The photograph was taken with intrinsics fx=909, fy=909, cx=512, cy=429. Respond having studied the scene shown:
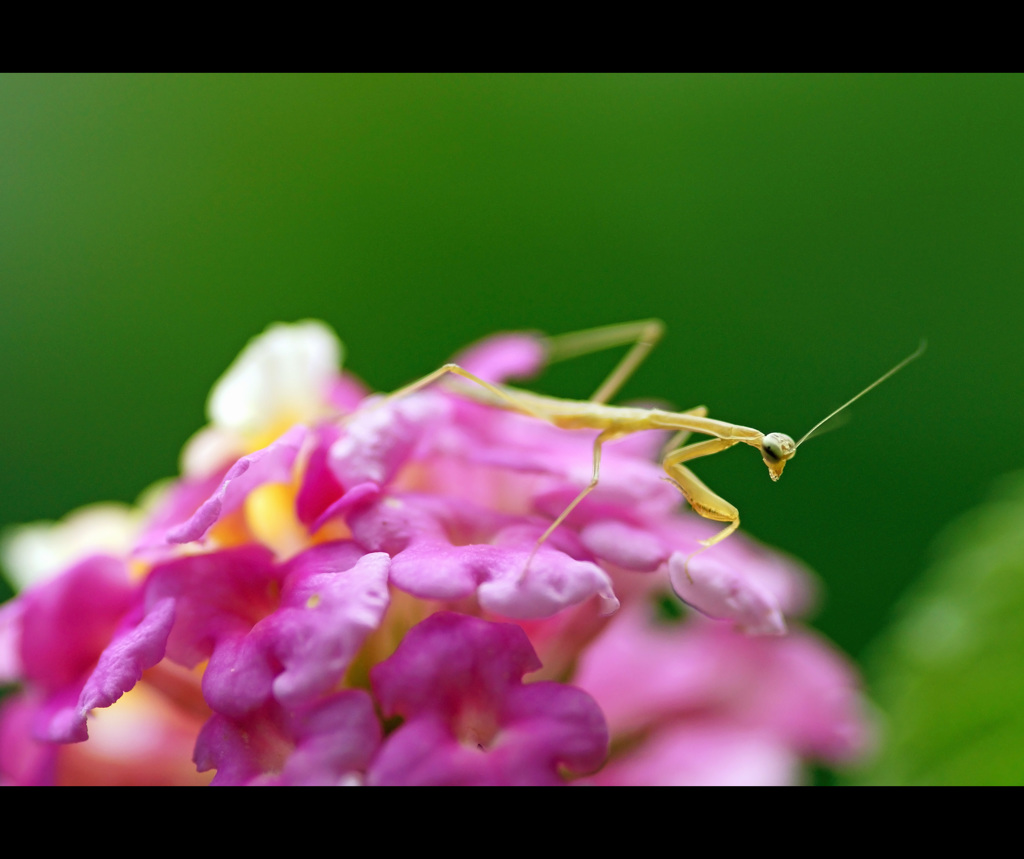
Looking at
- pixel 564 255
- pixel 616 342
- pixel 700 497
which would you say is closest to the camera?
pixel 700 497

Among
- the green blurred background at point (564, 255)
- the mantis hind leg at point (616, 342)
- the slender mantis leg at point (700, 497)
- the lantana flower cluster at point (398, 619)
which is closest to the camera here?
the lantana flower cluster at point (398, 619)

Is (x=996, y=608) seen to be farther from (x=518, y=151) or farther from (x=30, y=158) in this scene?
(x=30, y=158)

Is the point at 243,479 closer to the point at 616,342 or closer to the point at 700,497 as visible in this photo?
the point at 700,497

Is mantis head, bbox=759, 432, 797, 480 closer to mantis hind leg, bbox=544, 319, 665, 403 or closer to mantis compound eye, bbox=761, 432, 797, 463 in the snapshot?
mantis compound eye, bbox=761, 432, 797, 463

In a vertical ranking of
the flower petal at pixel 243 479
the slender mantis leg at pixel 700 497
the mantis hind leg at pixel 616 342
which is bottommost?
the slender mantis leg at pixel 700 497

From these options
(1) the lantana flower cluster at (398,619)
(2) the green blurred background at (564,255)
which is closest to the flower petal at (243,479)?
(1) the lantana flower cluster at (398,619)

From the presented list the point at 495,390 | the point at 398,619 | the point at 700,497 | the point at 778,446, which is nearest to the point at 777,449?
the point at 778,446

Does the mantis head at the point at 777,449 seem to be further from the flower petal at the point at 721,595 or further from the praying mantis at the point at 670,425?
the flower petal at the point at 721,595
